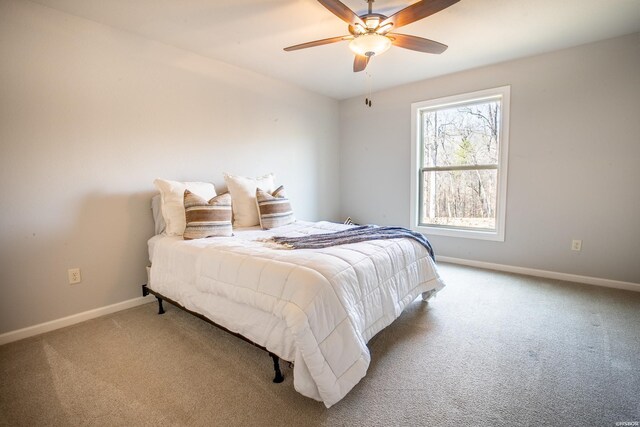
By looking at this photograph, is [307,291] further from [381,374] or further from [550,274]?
[550,274]

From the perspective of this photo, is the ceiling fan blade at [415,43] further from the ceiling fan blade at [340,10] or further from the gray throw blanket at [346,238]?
the gray throw blanket at [346,238]

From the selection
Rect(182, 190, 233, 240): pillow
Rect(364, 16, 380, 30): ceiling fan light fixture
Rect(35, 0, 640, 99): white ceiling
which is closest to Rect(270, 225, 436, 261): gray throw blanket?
Rect(182, 190, 233, 240): pillow

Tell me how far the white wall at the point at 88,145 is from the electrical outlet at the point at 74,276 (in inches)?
1.8

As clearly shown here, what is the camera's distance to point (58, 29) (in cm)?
218

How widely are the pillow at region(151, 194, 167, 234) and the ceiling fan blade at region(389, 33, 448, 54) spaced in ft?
7.62

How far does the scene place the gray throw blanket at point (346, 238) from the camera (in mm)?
2075

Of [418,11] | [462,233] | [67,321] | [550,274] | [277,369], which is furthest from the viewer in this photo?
[462,233]

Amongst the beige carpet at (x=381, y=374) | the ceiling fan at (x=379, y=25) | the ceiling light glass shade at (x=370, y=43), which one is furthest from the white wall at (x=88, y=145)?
the ceiling light glass shade at (x=370, y=43)

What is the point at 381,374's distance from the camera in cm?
167

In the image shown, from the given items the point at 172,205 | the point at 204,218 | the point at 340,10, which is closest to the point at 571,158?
the point at 340,10

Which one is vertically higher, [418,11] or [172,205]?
[418,11]

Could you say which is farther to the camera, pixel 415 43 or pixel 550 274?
pixel 550 274

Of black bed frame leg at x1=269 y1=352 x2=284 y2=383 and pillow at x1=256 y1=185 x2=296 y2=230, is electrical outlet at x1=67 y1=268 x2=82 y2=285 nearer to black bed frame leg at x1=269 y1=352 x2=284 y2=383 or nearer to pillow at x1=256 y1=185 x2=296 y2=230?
pillow at x1=256 y1=185 x2=296 y2=230

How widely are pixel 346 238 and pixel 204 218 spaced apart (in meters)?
1.15
